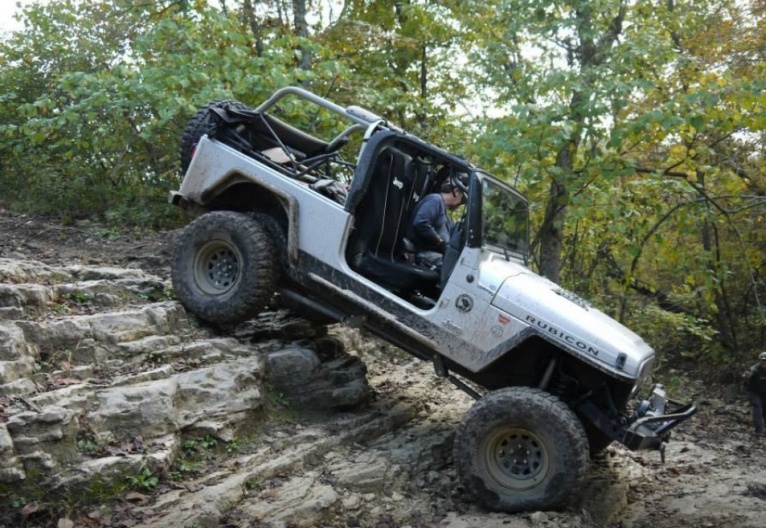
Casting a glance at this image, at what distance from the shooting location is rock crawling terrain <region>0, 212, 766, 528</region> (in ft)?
15.7

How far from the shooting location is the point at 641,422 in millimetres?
5902

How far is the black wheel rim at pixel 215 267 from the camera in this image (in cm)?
709

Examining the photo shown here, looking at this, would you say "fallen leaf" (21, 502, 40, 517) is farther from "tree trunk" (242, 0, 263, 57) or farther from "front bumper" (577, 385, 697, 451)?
"tree trunk" (242, 0, 263, 57)

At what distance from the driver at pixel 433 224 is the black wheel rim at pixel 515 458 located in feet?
5.14

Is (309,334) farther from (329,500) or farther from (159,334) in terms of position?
(329,500)

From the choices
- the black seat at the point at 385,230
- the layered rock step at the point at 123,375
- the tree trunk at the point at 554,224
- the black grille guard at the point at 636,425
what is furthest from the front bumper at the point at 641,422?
the tree trunk at the point at 554,224

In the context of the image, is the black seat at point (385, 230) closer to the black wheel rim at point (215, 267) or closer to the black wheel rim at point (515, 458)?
the black wheel rim at point (215, 267)

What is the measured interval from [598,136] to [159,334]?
5.70 m

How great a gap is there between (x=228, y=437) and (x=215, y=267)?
1.94 metres

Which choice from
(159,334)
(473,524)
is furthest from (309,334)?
(473,524)

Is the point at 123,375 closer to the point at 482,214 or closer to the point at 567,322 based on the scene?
the point at 482,214

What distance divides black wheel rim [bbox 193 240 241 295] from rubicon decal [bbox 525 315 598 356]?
279 centimetres

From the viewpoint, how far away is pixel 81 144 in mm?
10641

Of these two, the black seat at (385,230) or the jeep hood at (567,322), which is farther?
the black seat at (385,230)
